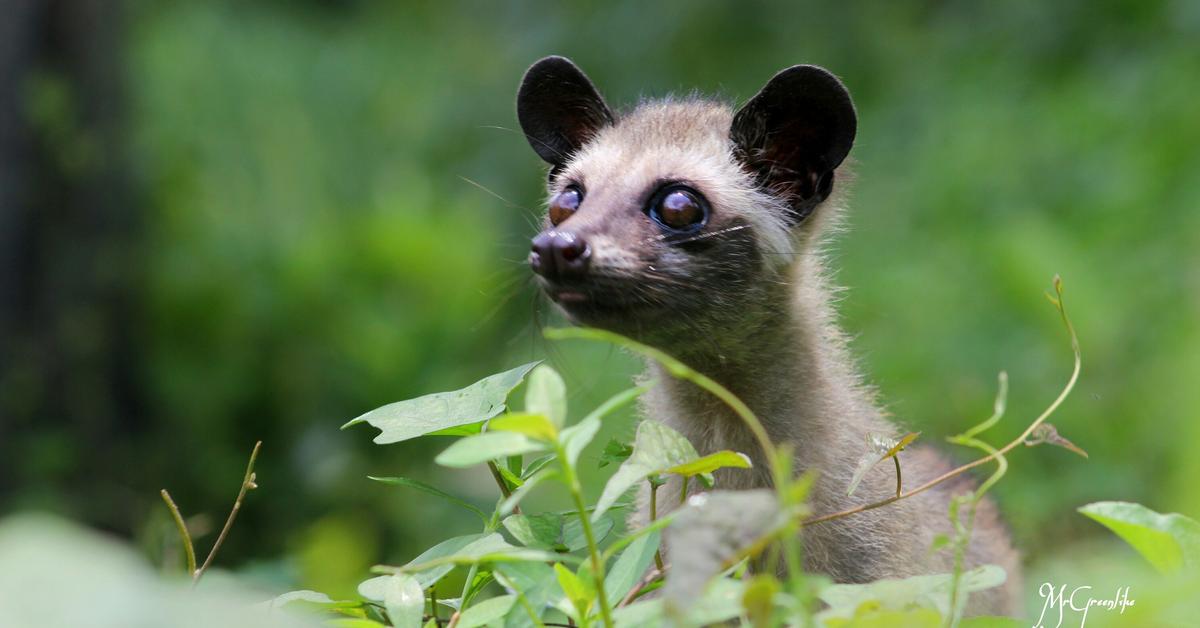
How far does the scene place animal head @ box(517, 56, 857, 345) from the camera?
153 inches

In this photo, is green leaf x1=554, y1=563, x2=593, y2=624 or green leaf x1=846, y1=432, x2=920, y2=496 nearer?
green leaf x1=554, y1=563, x2=593, y2=624

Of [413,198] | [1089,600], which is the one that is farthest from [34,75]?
[1089,600]

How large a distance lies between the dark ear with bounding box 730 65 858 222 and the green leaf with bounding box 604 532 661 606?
231 cm

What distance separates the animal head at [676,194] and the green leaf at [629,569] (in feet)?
5.16

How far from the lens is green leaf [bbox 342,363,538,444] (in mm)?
2586

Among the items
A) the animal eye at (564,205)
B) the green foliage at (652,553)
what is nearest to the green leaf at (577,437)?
the green foliage at (652,553)

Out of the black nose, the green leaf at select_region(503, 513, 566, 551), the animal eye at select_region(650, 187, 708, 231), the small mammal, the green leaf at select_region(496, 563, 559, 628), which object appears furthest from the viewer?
the animal eye at select_region(650, 187, 708, 231)

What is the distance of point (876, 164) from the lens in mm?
10938

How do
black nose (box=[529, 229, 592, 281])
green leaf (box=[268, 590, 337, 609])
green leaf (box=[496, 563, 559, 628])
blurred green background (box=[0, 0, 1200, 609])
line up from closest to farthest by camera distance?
1. green leaf (box=[496, 563, 559, 628])
2. green leaf (box=[268, 590, 337, 609])
3. black nose (box=[529, 229, 592, 281])
4. blurred green background (box=[0, 0, 1200, 609])

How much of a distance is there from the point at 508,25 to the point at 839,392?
9768 millimetres

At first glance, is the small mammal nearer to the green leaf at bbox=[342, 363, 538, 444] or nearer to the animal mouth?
the animal mouth

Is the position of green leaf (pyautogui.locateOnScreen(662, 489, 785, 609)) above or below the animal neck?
above

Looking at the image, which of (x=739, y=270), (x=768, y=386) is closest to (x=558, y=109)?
(x=739, y=270)

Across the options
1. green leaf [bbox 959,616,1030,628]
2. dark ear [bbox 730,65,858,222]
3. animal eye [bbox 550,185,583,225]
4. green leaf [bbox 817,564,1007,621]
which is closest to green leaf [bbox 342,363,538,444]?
green leaf [bbox 817,564,1007,621]
